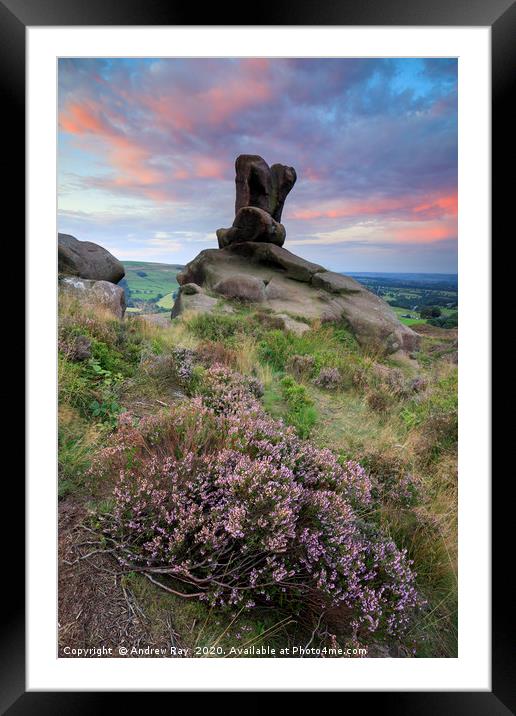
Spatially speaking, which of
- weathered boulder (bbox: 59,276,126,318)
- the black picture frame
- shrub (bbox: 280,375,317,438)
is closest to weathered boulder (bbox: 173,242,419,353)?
weathered boulder (bbox: 59,276,126,318)

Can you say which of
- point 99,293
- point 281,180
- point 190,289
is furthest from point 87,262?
point 281,180

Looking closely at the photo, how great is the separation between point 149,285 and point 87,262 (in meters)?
0.67

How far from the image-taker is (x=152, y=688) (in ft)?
8.09

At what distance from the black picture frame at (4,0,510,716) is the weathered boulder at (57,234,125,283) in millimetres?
534

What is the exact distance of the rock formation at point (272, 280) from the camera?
4656 millimetres

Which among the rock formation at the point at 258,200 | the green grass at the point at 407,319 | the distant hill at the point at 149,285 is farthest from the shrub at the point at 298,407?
the rock formation at the point at 258,200

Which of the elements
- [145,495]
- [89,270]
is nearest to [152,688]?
[145,495]

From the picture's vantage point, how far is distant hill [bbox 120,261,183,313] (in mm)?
3873

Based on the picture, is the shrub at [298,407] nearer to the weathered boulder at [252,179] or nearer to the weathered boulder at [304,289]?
the weathered boulder at [304,289]

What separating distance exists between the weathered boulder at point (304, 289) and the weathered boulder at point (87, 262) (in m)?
0.77

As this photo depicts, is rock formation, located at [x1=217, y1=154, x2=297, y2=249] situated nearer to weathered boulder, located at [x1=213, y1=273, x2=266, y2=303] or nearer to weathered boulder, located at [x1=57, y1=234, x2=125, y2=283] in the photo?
weathered boulder, located at [x1=213, y1=273, x2=266, y2=303]
